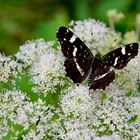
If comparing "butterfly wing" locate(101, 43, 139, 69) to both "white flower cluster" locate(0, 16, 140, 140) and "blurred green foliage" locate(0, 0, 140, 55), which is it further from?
"blurred green foliage" locate(0, 0, 140, 55)

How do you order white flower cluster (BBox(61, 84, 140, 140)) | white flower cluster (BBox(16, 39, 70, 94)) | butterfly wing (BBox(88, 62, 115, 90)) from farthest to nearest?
white flower cluster (BBox(16, 39, 70, 94)) < butterfly wing (BBox(88, 62, 115, 90)) < white flower cluster (BBox(61, 84, 140, 140))

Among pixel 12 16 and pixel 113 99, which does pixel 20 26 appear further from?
pixel 113 99

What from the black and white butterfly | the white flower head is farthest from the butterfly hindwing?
the white flower head

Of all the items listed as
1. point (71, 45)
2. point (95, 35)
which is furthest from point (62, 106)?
point (95, 35)

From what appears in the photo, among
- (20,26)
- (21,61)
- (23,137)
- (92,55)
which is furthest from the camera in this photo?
(20,26)

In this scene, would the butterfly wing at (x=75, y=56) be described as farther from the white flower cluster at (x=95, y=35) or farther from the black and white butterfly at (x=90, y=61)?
the white flower cluster at (x=95, y=35)

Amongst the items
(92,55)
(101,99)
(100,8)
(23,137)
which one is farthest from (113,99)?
(100,8)

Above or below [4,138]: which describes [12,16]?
above

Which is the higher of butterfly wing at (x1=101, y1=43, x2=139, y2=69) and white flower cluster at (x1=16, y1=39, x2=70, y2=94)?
white flower cluster at (x1=16, y1=39, x2=70, y2=94)
